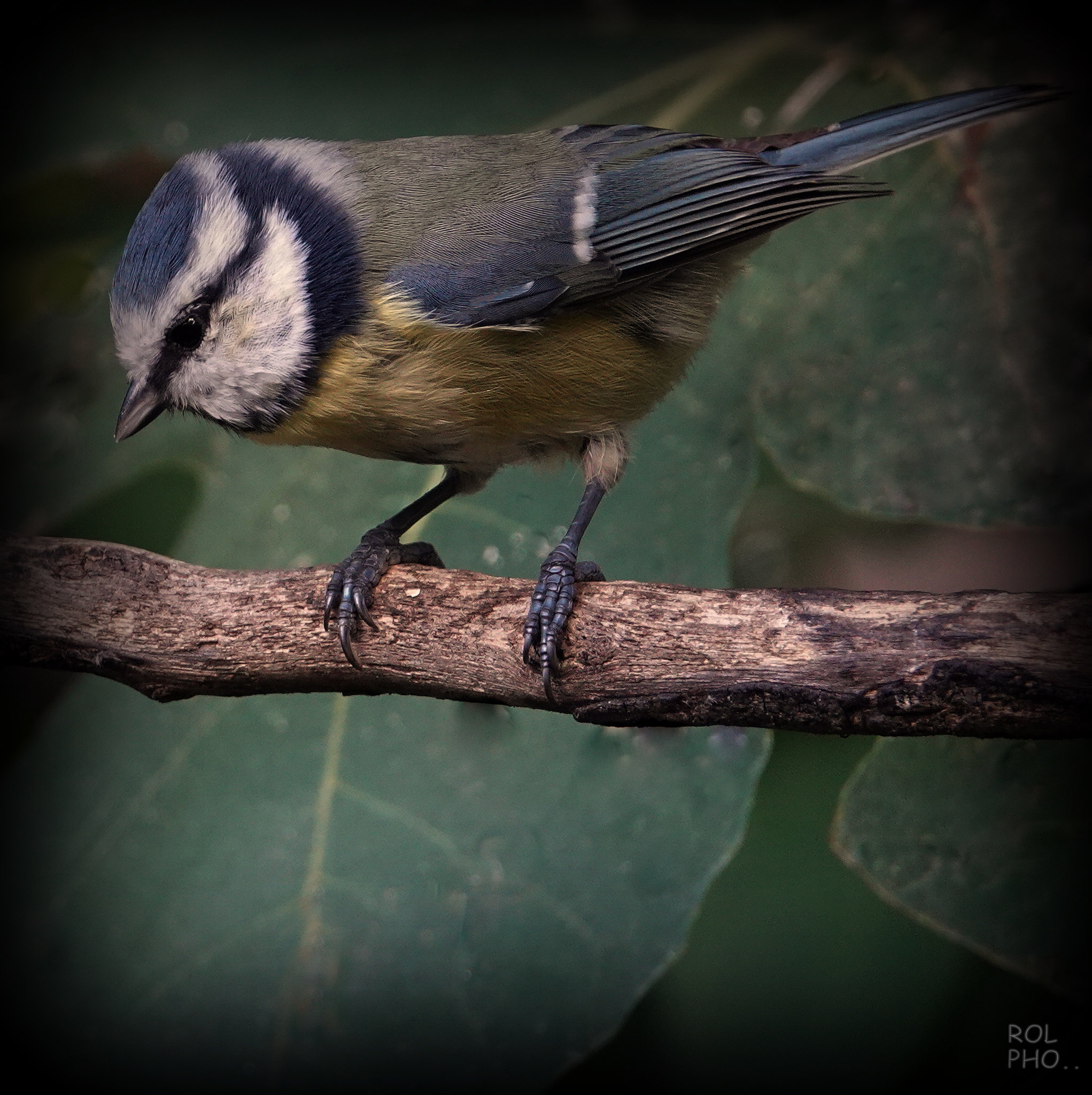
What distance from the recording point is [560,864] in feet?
3.22

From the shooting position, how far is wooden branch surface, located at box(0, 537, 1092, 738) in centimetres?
67

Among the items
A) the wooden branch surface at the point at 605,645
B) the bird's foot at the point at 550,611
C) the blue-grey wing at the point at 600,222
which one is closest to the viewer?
the wooden branch surface at the point at 605,645

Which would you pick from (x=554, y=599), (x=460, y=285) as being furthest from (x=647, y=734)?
(x=460, y=285)

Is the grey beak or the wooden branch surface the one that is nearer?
the wooden branch surface

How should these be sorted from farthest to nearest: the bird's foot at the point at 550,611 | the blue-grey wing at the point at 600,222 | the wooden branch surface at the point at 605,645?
the blue-grey wing at the point at 600,222 < the bird's foot at the point at 550,611 < the wooden branch surface at the point at 605,645

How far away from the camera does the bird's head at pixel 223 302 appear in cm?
85

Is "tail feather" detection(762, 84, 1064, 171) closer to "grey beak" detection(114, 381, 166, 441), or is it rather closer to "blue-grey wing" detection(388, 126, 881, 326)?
"blue-grey wing" detection(388, 126, 881, 326)

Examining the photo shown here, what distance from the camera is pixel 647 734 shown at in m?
Result: 0.97

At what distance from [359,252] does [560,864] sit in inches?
23.7

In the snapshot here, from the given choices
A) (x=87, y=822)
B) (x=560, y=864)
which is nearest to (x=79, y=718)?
(x=87, y=822)

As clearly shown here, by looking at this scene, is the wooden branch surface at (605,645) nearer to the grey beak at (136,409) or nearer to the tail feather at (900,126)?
the grey beak at (136,409)

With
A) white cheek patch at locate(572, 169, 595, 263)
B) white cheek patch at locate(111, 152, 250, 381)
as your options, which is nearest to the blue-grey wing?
white cheek patch at locate(572, 169, 595, 263)

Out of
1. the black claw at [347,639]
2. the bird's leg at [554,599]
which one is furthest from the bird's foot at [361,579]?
the bird's leg at [554,599]

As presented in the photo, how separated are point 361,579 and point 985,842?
0.64 meters
